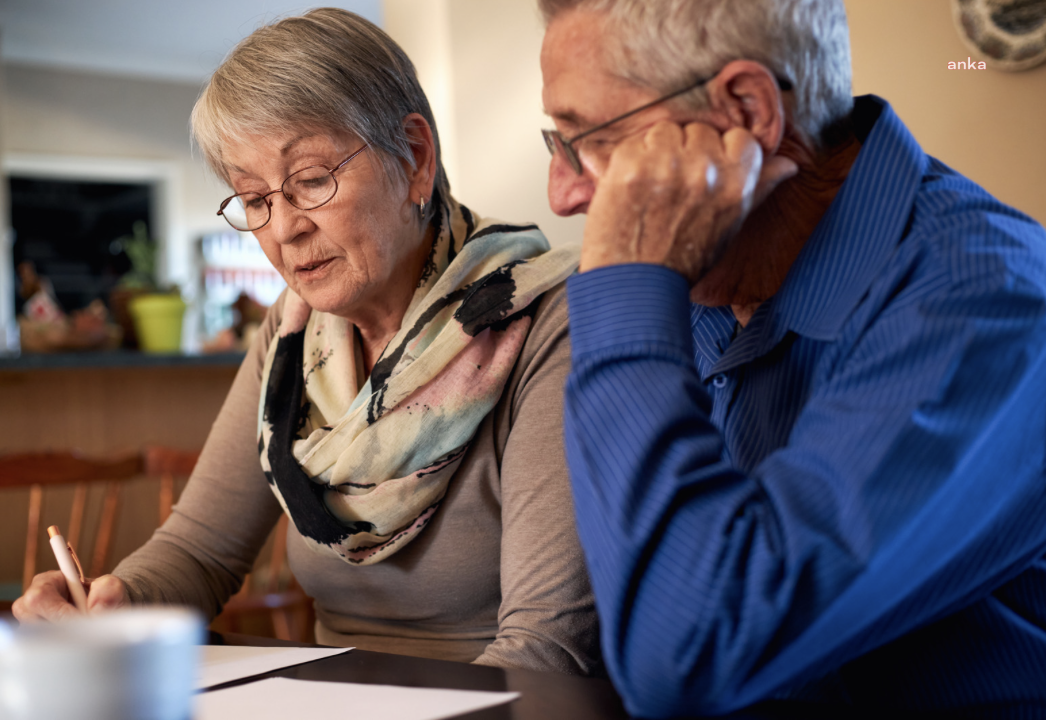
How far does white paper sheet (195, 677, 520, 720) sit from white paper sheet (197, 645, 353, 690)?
5 centimetres

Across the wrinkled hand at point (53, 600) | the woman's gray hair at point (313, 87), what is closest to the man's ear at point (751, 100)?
the woman's gray hair at point (313, 87)

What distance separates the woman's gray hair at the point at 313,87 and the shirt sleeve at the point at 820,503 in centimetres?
64

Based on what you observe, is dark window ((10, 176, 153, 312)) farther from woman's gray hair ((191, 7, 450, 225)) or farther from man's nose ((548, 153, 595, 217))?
man's nose ((548, 153, 595, 217))

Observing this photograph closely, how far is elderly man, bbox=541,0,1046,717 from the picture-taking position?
57 cm

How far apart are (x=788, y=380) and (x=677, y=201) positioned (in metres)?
0.19

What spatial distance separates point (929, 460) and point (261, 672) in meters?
0.56

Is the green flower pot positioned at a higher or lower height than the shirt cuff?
lower

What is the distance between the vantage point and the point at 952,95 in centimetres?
165

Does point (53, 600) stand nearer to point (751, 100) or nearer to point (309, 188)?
point (309, 188)

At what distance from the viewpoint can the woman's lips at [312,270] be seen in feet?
3.89

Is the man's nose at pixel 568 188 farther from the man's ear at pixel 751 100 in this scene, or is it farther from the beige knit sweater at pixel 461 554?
the beige knit sweater at pixel 461 554

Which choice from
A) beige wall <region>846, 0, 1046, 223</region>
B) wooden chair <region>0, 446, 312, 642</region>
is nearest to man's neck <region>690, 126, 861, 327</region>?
beige wall <region>846, 0, 1046, 223</region>

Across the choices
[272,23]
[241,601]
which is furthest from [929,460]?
[241,601]

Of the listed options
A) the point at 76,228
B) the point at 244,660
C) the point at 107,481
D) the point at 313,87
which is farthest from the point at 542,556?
the point at 76,228
